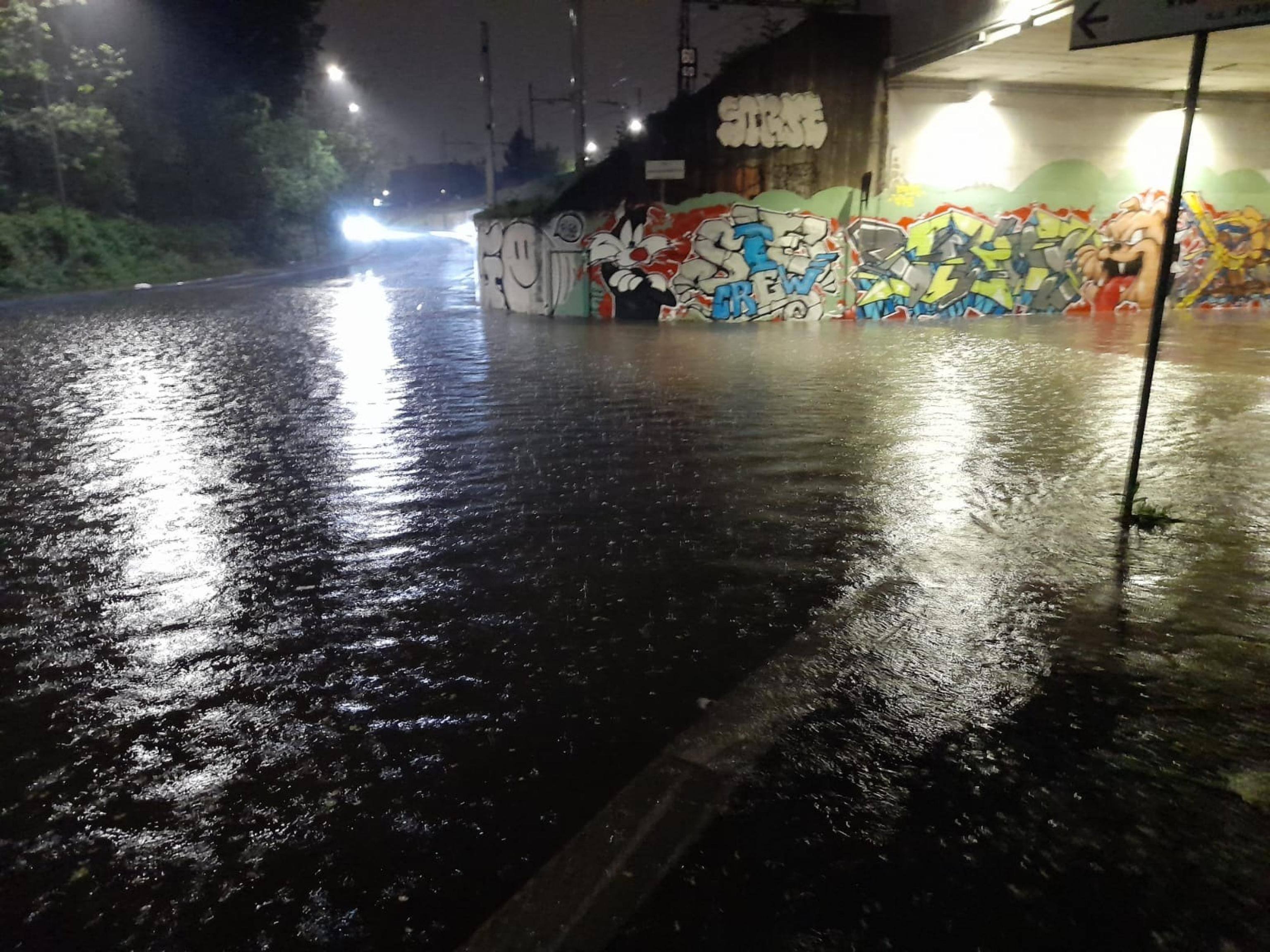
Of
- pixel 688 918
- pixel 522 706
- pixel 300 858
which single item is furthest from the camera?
pixel 522 706

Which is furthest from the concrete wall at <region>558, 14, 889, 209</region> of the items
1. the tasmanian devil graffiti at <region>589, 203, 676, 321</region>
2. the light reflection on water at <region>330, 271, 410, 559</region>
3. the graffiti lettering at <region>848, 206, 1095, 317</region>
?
the light reflection on water at <region>330, 271, 410, 559</region>

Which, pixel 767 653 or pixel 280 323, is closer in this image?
pixel 767 653

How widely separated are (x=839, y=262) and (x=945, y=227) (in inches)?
96.9

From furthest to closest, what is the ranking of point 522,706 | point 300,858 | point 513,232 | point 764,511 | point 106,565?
point 513,232 → point 764,511 → point 106,565 → point 522,706 → point 300,858

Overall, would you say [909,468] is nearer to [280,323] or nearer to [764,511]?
[764,511]

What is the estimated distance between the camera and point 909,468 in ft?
23.0

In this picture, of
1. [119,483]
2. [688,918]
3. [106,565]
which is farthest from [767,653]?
[119,483]

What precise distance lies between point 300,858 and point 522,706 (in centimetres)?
108

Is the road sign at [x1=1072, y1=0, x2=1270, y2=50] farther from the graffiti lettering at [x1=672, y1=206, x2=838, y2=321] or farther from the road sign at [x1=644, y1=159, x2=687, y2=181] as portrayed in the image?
the graffiti lettering at [x1=672, y1=206, x2=838, y2=321]

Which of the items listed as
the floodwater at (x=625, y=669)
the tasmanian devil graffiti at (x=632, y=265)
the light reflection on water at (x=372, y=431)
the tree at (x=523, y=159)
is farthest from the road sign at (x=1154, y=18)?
the tree at (x=523, y=159)

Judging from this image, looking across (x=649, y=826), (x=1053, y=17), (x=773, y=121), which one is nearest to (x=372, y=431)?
(x=649, y=826)

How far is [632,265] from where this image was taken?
18812 millimetres

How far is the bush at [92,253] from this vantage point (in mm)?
28656

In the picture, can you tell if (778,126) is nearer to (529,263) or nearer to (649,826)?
(529,263)
